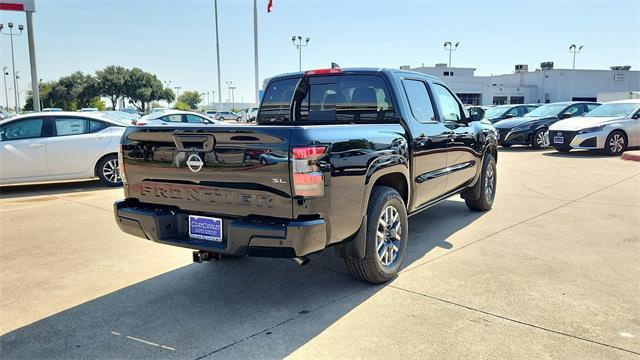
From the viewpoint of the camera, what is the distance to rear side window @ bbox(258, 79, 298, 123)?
5.30m

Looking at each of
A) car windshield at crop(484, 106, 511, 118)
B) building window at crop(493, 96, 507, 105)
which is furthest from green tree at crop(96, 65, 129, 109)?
car windshield at crop(484, 106, 511, 118)

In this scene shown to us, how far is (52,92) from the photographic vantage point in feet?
244

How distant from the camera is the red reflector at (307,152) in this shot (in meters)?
3.11

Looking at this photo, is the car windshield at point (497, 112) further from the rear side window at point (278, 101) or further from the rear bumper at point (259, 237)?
the rear bumper at point (259, 237)

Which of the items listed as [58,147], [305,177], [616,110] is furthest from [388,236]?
[616,110]

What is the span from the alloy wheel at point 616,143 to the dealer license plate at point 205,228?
13986mm

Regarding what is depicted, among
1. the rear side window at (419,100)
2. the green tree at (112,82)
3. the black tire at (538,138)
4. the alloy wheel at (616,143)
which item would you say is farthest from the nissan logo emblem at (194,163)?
the green tree at (112,82)

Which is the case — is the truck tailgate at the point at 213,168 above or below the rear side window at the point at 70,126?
below

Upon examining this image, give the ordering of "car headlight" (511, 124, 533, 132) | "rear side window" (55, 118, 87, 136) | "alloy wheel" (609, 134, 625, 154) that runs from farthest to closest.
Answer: "car headlight" (511, 124, 533, 132), "alloy wheel" (609, 134, 625, 154), "rear side window" (55, 118, 87, 136)

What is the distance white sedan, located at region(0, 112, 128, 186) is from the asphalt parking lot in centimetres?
271

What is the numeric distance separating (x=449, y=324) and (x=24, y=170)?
851 centimetres

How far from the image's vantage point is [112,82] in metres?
74.1

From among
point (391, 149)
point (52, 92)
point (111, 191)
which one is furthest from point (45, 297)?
point (52, 92)

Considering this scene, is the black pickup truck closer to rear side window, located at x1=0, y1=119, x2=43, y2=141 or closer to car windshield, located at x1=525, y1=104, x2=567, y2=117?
rear side window, located at x1=0, y1=119, x2=43, y2=141
